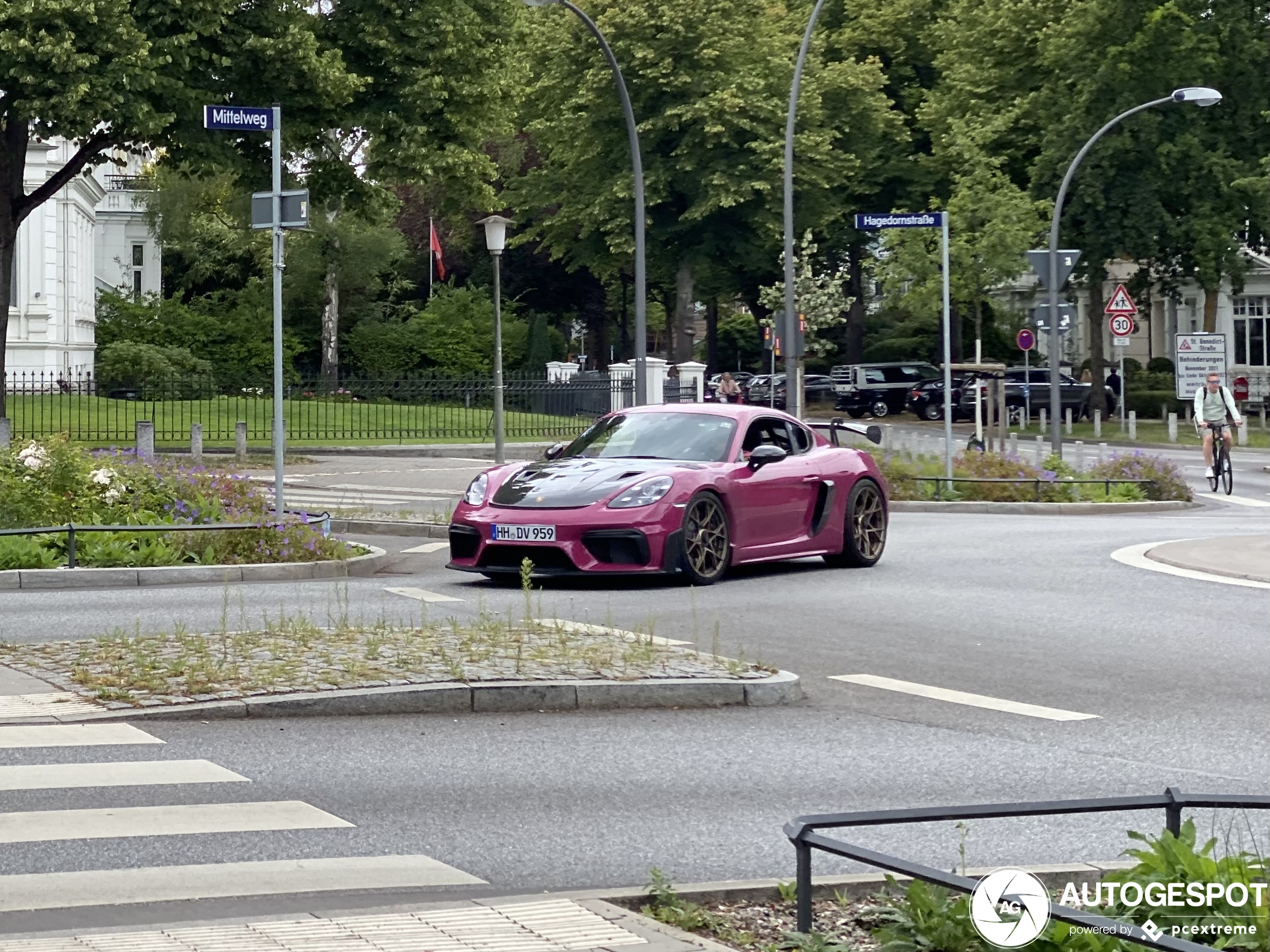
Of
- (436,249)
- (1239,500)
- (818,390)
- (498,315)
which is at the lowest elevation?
(1239,500)

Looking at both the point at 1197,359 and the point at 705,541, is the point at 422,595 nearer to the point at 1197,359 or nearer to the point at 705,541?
the point at 705,541

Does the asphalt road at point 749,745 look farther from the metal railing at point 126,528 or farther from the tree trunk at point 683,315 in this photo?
the tree trunk at point 683,315

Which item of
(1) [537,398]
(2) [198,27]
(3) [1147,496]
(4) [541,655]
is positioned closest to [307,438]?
(1) [537,398]

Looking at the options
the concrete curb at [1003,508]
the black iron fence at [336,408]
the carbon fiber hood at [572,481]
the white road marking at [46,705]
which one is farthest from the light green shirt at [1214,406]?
the white road marking at [46,705]

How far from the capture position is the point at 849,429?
16844 millimetres

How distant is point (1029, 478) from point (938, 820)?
71.4 ft

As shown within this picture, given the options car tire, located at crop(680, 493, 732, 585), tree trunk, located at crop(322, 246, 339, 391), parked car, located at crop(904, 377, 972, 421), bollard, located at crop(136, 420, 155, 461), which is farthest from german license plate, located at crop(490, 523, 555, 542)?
tree trunk, located at crop(322, 246, 339, 391)

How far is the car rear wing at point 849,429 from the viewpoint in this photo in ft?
53.7

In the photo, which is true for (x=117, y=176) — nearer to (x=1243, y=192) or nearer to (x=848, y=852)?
(x=1243, y=192)

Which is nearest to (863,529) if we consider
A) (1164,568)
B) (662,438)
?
(662,438)

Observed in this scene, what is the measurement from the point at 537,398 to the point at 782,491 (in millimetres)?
26513

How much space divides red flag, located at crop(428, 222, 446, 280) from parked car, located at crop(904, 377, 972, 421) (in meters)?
16.9

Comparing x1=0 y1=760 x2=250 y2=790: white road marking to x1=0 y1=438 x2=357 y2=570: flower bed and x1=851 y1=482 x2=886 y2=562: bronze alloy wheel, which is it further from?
x1=851 y1=482 x2=886 y2=562: bronze alloy wheel

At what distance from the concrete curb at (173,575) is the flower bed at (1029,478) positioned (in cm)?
1035
